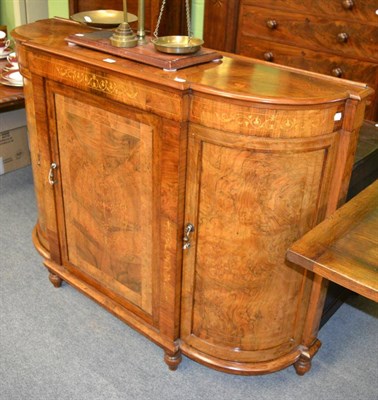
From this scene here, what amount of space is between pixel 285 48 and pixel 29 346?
177 centimetres

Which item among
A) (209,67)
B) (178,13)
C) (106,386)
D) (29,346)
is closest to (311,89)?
(209,67)

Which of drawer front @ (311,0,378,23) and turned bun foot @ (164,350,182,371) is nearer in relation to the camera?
turned bun foot @ (164,350,182,371)

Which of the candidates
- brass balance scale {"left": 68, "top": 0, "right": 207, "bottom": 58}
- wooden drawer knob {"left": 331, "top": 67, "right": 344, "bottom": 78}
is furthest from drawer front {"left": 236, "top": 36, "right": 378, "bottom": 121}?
brass balance scale {"left": 68, "top": 0, "right": 207, "bottom": 58}

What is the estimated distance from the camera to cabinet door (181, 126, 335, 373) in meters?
1.55

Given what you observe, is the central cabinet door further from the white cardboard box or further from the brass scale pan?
the white cardboard box

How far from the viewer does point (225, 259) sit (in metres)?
1.72

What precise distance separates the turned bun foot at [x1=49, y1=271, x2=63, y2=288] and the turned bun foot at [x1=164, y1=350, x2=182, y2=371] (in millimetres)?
655

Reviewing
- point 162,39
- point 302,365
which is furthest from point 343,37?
point 302,365

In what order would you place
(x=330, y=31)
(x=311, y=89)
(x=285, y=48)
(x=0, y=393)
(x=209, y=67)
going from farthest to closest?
(x=285, y=48) → (x=330, y=31) → (x=0, y=393) → (x=209, y=67) → (x=311, y=89)

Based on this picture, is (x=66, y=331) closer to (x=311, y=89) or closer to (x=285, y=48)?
(x=311, y=89)

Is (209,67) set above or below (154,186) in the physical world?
above

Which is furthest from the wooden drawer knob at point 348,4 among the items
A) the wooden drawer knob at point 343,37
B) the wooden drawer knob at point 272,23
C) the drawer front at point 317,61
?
the wooden drawer knob at point 272,23

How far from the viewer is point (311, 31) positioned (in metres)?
2.48

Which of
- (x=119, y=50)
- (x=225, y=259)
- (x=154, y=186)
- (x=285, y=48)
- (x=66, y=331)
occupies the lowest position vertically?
(x=66, y=331)
